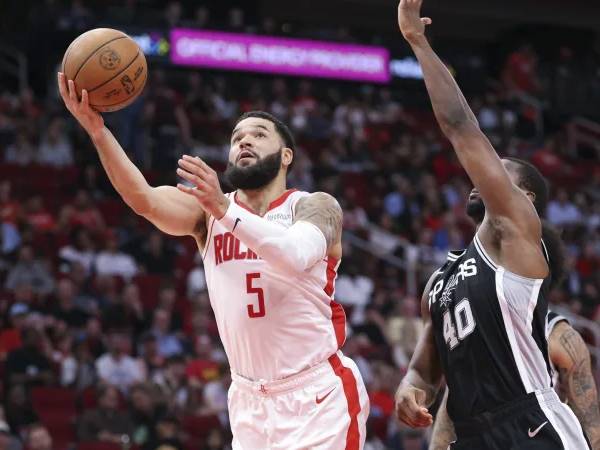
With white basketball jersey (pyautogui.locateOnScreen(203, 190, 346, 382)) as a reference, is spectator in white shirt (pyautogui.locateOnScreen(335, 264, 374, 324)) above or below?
below

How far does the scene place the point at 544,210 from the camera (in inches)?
205

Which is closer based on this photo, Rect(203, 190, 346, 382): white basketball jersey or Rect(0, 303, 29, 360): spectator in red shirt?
Rect(203, 190, 346, 382): white basketball jersey

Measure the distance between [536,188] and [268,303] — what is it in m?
1.30

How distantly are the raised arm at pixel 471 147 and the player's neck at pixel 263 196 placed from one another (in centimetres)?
104

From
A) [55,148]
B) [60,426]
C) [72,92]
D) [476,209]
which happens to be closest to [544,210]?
[476,209]

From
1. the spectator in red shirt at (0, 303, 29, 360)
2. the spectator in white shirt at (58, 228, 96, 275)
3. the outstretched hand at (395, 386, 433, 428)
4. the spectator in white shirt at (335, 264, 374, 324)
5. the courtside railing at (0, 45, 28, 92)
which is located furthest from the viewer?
the courtside railing at (0, 45, 28, 92)

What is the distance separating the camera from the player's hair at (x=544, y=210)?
5043mm

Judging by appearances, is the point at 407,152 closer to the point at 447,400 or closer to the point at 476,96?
the point at 476,96

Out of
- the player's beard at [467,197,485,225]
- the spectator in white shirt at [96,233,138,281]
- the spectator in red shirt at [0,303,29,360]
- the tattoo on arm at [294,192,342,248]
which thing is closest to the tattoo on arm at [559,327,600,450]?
the player's beard at [467,197,485,225]

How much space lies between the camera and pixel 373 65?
64.2 ft

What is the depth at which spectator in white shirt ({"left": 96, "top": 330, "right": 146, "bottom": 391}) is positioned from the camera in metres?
11.3

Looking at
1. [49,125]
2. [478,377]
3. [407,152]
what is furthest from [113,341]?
[407,152]

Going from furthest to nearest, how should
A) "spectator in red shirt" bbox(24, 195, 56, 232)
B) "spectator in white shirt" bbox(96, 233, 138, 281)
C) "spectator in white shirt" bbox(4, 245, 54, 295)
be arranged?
"spectator in red shirt" bbox(24, 195, 56, 232)
"spectator in white shirt" bbox(96, 233, 138, 281)
"spectator in white shirt" bbox(4, 245, 54, 295)

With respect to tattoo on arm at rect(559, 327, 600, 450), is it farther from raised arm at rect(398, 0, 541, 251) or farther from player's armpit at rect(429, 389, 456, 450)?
raised arm at rect(398, 0, 541, 251)
